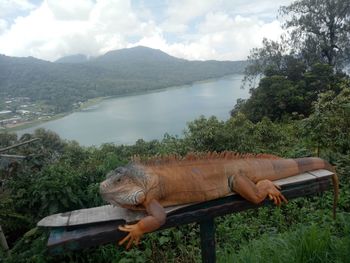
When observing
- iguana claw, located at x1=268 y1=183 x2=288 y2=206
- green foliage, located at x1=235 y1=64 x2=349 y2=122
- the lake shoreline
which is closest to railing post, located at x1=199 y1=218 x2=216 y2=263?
iguana claw, located at x1=268 y1=183 x2=288 y2=206

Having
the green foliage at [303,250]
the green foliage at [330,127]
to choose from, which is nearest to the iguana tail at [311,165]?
the green foliage at [303,250]

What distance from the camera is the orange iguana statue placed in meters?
2.10

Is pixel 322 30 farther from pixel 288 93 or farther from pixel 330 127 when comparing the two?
pixel 330 127

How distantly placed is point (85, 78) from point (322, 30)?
79223 mm

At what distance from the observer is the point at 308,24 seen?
22469mm

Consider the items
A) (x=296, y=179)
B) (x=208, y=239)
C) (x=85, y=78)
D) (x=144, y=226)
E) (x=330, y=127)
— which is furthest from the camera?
(x=85, y=78)

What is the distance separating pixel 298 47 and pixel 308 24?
162cm

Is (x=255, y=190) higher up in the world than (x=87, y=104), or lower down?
higher up

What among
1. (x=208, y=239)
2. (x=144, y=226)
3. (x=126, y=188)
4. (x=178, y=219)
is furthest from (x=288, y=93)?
(x=144, y=226)

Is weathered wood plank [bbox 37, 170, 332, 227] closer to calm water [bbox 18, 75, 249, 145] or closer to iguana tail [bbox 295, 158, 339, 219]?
iguana tail [bbox 295, 158, 339, 219]

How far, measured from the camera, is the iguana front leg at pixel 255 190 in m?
2.37

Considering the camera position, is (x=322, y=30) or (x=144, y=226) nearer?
(x=144, y=226)

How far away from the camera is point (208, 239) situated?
2.52m

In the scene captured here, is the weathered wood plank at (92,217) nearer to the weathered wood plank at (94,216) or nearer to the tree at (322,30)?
the weathered wood plank at (94,216)
